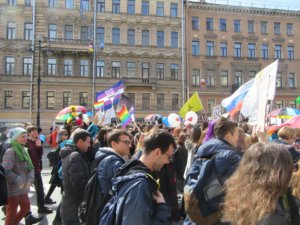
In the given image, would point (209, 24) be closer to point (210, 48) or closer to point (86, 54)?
point (210, 48)

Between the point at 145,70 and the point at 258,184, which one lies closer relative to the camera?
the point at 258,184

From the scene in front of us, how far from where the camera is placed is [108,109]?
13.0 meters

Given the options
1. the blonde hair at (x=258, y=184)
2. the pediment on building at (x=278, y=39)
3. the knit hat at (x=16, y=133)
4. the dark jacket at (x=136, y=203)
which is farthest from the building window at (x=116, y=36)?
the blonde hair at (x=258, y=184)

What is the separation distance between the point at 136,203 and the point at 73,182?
2445 millimetres

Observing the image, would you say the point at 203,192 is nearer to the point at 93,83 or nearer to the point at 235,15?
the point at 93,83

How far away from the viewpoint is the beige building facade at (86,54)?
34.0m

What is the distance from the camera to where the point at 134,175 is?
231 centimetres

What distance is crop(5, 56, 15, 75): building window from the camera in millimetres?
33938

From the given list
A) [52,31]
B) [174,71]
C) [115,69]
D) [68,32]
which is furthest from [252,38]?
[52,31]

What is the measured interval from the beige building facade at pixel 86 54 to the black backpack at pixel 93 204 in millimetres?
31603

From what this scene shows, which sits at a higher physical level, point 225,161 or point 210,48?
point 210,48

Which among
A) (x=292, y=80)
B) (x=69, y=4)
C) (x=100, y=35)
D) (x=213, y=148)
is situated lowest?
(x=213, y=148)

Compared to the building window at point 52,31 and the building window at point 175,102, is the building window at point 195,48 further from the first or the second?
the building window at point 52,31

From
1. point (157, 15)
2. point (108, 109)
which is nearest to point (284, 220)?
point (108, 109)
